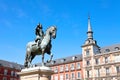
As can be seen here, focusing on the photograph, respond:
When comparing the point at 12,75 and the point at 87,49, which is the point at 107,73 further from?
the point at 12,75

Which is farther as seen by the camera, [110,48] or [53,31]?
[110,48]

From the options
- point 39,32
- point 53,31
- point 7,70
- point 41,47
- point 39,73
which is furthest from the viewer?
point 7,70

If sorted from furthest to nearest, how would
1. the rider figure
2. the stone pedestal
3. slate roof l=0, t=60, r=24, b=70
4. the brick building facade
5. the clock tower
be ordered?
slate roof l=0, t=60, r=24, b=70, the brick building facade, the clock tower, the rider figure, the stone pedestal

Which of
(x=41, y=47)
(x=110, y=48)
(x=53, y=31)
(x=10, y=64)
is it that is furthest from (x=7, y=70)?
(x=53, y=31)

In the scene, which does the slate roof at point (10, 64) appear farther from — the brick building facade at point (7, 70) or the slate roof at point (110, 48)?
the slate roof at point (110, 48)

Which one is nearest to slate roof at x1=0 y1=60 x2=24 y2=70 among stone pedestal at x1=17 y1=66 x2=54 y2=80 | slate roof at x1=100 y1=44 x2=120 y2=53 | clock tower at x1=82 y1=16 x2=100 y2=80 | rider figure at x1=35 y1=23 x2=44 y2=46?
clock tower at x1=82 y1=16 x2=100 y2=80

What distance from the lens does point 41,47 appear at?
47.0 ft

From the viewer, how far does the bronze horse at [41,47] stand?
14.3m

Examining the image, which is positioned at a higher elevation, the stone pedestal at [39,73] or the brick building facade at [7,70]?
the brick building facade at [7,70]

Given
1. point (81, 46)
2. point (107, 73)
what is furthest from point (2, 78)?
point (107, 73)

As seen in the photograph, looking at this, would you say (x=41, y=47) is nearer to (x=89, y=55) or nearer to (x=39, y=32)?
(x=39, y=32)

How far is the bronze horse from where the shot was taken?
1433cm

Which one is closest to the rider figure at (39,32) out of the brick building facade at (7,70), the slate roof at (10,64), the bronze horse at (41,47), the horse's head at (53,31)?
the bronze horse at (41,47)

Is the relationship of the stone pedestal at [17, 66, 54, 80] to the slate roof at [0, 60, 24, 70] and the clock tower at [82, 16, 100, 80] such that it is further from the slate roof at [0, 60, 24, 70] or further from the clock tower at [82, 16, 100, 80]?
the slate roof at [0, 60, 24, 70]
